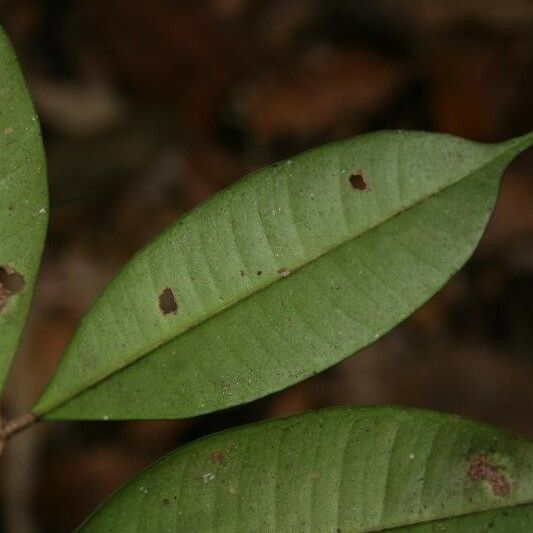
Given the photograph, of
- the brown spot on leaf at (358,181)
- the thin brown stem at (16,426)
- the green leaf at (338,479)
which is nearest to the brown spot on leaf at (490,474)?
the green leaf at (338,479)

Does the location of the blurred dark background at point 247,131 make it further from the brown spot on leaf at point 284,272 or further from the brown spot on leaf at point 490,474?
the brown spot on leaf at point 490,474

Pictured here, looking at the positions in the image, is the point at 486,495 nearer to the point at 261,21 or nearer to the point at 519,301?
the point at 519,301

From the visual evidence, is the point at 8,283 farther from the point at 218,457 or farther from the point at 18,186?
the point at 218,457

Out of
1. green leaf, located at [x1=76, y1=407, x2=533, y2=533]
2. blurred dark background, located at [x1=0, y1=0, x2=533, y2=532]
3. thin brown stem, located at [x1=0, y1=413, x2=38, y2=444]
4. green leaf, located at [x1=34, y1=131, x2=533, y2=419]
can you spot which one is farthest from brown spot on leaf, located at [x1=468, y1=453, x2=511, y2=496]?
blurred dark background, located at [x1=0, y1=0, x2=533, y2=532]

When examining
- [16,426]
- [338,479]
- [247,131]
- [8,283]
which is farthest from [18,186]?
[247,131]

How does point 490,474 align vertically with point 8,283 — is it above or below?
below

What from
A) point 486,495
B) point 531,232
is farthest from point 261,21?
point 486,495
